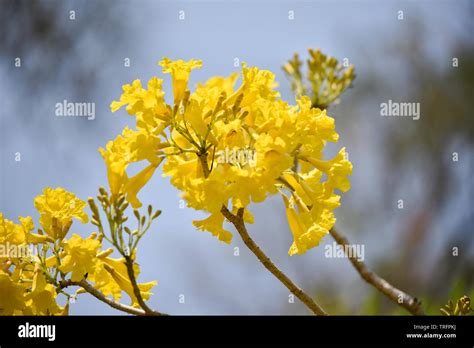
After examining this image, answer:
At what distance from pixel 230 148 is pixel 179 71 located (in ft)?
1.06

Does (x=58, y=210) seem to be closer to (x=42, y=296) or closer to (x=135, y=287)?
(x=42, y=296)

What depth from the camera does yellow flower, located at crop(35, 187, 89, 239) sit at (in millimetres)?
1752

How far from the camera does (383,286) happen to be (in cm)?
232

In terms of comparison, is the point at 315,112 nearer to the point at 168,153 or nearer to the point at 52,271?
the point at 168,153

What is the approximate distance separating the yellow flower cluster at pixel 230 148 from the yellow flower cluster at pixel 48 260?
18cm

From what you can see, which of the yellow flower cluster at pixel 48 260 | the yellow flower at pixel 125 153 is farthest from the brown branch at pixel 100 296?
the yellow flower at pixel 125 153

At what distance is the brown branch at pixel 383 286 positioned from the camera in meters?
2.25

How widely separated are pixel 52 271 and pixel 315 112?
0.81 metres

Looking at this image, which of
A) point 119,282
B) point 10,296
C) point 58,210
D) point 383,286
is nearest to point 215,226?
point 119,282

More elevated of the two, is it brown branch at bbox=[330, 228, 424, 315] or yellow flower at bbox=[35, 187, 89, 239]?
yellow flower at bbox=[35, 187, 89, 239]

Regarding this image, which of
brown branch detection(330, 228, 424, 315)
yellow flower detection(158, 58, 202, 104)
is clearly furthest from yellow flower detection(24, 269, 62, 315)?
brown branch detection(330, 228, 424, 315)

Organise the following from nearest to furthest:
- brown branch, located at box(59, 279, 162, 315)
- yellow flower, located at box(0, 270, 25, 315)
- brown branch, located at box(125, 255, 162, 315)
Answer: brown branch, located at box(125, 255, 162, 315)
brown branch, located at box(59, 279, 162, 315)
yellow flower, located at box(0, 270, 25, 315)

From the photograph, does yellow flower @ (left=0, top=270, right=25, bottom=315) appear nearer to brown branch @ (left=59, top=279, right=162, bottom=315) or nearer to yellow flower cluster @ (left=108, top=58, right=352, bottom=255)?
brown branch @ (left=59, top=279, right=162, bottom=315)
